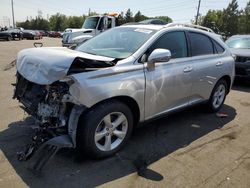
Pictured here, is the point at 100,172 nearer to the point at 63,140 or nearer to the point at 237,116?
the point at 63,140

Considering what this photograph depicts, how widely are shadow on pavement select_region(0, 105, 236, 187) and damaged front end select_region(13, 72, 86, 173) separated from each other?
208 millimetres

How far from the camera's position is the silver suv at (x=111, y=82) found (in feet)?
11.0

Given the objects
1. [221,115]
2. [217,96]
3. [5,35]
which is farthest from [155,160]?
[5,35]

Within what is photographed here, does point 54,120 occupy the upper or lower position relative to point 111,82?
lower

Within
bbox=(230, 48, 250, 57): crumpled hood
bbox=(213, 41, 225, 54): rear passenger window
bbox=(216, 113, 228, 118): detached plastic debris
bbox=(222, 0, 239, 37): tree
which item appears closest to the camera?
bbox=(213, 41, 225, 54): rear passenger window

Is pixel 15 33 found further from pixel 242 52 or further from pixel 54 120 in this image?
pixel 54 120

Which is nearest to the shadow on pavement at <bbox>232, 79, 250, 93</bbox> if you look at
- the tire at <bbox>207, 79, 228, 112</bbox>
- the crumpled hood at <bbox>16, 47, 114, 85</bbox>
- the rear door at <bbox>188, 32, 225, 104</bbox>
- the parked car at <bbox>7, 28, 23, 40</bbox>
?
the tire at <bbox>207, 79, 228, 112</bbox>

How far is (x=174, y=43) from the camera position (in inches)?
181

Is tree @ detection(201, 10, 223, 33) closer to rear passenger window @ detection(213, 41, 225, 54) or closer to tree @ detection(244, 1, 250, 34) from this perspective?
tree @ detection(244, 1, 250, 34)

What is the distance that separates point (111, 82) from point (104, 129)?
63 centimetres

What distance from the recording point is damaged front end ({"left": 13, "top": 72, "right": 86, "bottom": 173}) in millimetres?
3312

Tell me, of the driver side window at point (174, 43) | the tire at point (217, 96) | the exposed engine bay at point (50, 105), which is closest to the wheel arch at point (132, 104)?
the exposed engine bay at point (50, 105)

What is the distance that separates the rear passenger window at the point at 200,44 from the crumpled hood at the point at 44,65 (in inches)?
71.9

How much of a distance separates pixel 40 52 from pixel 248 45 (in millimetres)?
8190
